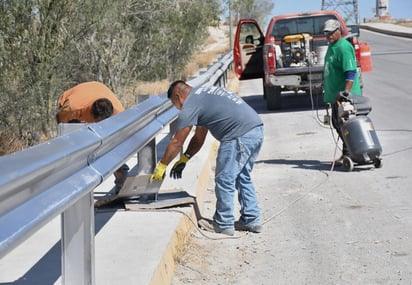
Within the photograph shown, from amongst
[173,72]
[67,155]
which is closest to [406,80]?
[173,72]

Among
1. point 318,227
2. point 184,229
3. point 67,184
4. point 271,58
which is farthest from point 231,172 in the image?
point 271,58

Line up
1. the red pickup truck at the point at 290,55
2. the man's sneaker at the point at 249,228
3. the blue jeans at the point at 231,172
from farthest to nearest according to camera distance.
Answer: the red pickup truck at the point at 290,55 → the man's sneaker at the point at 249,228 → the blue jeans at the point at 231,172

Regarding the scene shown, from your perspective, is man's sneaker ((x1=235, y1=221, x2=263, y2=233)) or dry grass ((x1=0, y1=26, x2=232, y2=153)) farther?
dry grass ((x1=0, y1=26, x2=232, y2=153))

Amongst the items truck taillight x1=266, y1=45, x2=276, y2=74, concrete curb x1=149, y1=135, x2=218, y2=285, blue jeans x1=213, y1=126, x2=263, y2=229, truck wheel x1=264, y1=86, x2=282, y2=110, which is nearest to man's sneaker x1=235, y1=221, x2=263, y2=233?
blue jeans x1=213, y1=126, x2=263, y2=229

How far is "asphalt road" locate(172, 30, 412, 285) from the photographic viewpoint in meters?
5.47

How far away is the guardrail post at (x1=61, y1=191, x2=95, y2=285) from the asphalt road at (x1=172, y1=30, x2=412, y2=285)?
1.27 meters

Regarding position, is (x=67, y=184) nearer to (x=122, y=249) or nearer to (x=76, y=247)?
(x=76, y=247)

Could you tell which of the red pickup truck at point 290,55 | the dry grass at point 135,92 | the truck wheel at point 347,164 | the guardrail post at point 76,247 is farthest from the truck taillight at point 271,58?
the guardrail post at point 76,247

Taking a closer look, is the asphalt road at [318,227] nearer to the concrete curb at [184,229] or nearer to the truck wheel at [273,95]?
the concrete curb at [184,229]

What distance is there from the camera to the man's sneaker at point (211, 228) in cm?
647

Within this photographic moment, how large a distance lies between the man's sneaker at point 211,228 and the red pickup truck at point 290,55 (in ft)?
27.2

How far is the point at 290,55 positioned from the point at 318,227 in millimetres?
9537

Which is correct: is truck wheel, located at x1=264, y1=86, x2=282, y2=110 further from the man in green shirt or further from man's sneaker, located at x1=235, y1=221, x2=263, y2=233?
man's sneaker, located at x1=235, y1=221, x2=263, y2=233

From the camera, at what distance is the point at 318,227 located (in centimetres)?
668
